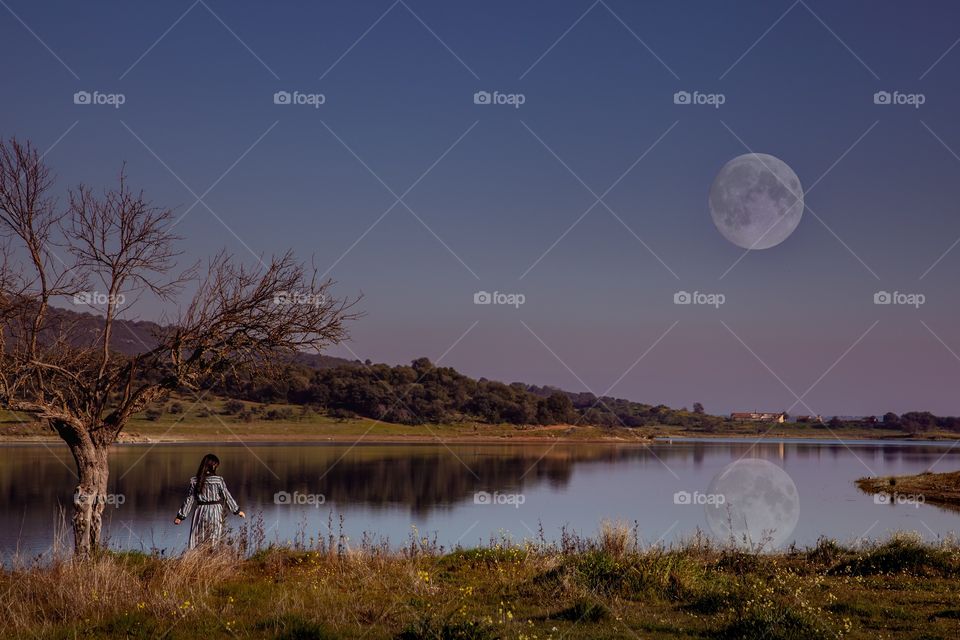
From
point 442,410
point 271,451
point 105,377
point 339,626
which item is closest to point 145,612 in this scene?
point 339,626

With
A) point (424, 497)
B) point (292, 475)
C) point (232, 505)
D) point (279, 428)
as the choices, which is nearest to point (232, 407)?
point (279, 428)

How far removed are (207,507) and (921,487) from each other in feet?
147

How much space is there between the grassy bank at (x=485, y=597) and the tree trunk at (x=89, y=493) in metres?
1.11

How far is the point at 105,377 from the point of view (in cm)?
1605

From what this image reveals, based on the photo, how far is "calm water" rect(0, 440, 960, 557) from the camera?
27.4 meters

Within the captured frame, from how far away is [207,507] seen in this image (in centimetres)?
1558

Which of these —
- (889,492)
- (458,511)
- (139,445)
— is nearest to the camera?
(458,511)

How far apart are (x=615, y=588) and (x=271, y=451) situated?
64.9 m

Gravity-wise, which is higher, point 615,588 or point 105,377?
point 105,377

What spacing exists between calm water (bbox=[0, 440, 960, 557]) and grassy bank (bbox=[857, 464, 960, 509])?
1.51 meters

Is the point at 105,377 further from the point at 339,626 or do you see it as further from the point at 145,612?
the point at 339,626

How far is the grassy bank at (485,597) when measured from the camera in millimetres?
10047

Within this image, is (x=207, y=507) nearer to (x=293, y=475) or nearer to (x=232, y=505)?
(x=232, y=505)

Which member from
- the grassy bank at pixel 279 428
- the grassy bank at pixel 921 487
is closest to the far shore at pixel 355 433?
the grassy bank at pixel 279 428
